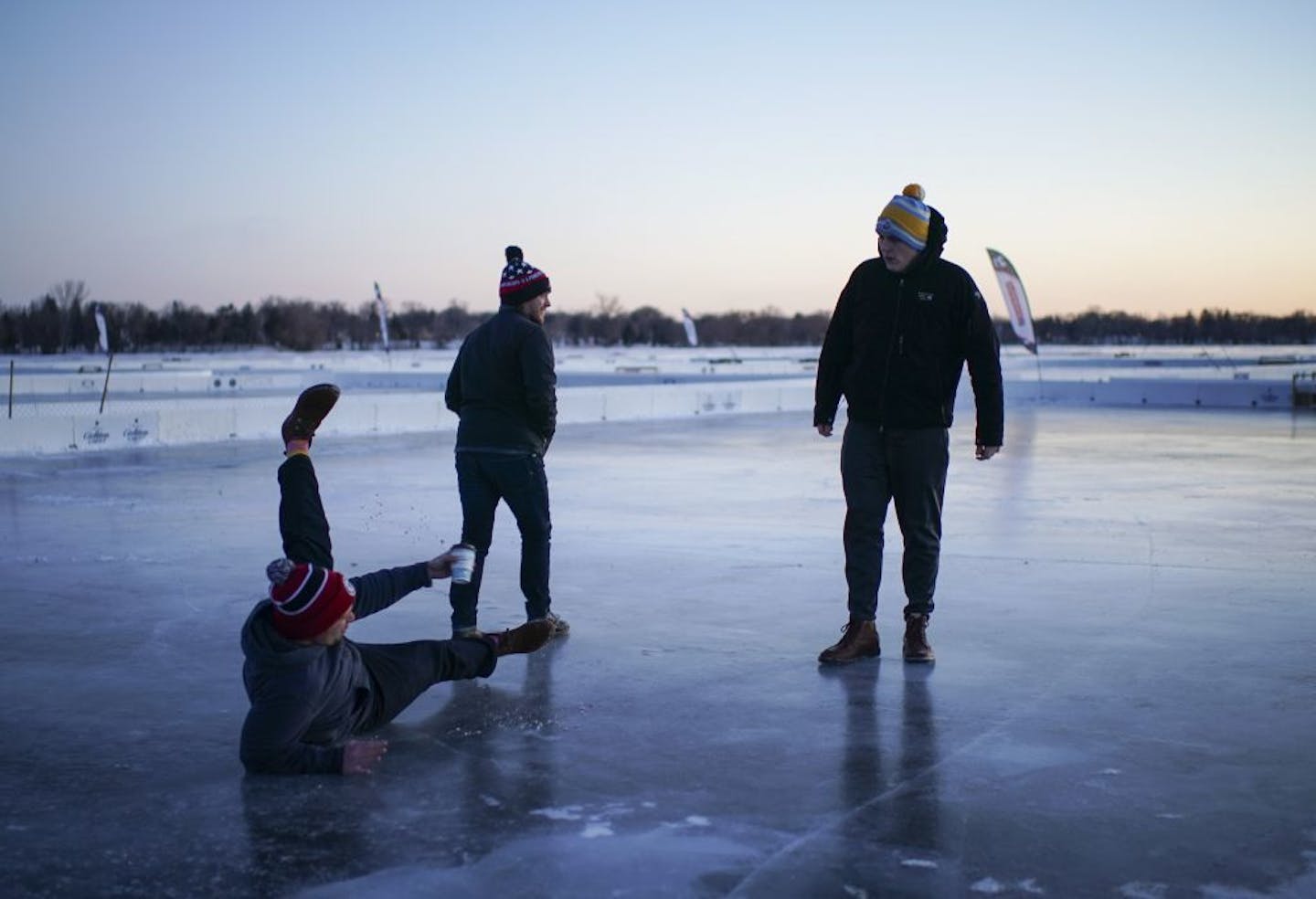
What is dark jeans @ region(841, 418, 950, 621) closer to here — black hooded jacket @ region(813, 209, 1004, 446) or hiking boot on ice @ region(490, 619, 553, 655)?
black hooded jacket @ region(813, 209, 1004, 446)

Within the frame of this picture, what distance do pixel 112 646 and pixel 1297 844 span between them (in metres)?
4.85

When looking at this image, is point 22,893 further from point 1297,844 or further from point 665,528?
point 665,528

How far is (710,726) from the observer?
4.98m

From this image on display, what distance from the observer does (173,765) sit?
4516 mm

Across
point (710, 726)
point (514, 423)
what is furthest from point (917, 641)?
point (514, 423)

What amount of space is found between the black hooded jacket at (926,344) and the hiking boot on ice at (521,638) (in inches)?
57.9

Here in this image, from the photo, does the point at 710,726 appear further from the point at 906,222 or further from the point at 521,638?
the point at 906,222

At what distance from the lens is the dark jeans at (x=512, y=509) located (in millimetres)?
6387

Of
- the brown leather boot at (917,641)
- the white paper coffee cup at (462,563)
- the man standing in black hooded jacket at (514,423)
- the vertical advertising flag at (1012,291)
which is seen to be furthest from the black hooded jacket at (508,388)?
the vertical advertising flag at (1012,291)

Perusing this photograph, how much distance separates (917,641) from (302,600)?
2774mm

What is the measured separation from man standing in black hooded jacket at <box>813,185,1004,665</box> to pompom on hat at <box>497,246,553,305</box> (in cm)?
134

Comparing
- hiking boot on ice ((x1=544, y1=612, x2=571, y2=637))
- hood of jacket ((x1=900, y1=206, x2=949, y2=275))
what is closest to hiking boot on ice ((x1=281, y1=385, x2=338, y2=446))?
hiking boot on ice ((x1=544, y1=612, x2=571, y2=637))

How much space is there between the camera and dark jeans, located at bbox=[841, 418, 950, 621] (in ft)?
20.1

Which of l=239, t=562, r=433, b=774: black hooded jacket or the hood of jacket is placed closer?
l=239, t=562, r=433, b=774: black hooded jacket
